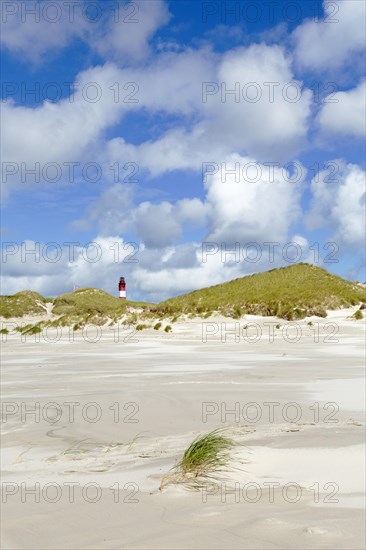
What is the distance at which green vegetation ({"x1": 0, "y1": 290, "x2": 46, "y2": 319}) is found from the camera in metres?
47.6

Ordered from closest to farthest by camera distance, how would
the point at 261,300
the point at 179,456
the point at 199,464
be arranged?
1. the point at 199,464
2. the point at 179,456
3. the point at 261,300

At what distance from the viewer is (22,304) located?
49062 mm

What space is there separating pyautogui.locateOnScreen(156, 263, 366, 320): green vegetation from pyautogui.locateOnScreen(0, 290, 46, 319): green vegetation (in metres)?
16.8

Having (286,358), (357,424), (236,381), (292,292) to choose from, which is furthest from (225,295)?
(357,424)

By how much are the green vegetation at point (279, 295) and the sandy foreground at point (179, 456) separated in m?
15.2

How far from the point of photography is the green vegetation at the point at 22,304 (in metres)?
47.6

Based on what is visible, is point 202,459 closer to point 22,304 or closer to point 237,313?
point 237,313

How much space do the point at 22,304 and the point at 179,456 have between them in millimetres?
45895

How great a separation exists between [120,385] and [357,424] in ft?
16.9

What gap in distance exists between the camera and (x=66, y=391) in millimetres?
10008

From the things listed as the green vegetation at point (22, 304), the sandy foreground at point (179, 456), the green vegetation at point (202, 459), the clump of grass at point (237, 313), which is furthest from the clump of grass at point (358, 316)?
the green vegetation at point (22, 304)

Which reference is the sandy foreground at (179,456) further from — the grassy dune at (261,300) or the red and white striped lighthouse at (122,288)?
the red and white striped lighthouse at (122,288)

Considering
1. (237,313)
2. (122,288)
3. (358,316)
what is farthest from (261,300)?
(122,288)

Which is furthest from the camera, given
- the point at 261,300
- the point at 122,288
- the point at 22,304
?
the point at 122,288
